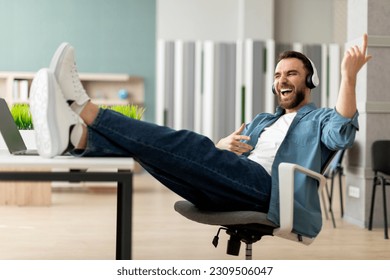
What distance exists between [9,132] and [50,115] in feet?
2.39

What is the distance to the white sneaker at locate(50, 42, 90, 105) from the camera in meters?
1.51

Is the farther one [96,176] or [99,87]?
[99,87]

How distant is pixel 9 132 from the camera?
6.93 feet

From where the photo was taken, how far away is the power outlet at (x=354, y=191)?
4323mm

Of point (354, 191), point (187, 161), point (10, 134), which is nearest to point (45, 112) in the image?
point (187, 161)

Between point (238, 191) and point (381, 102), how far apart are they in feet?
8.60

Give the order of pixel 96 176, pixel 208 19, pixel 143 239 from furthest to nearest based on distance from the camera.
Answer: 1. pixel 208 19
2. pixel 143 239
3. pixel 96 176

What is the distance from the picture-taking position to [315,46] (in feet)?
26.3

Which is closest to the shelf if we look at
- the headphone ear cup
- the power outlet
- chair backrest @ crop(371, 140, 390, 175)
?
the power outlet

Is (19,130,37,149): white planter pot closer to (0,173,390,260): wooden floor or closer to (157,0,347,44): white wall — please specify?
(0,173,390,260): wooden floor

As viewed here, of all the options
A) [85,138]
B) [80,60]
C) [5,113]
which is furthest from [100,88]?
[85,138]

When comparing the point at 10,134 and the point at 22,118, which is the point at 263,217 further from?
the point at 22,118

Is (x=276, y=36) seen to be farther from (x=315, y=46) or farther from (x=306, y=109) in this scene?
(x=306, y=109)

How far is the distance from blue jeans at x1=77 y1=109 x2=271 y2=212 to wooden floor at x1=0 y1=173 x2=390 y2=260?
1.23 meters
